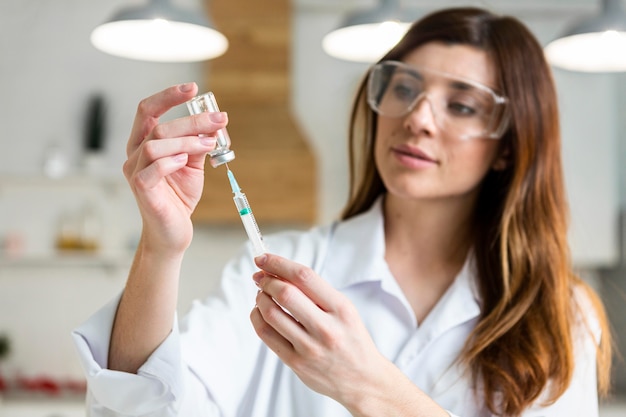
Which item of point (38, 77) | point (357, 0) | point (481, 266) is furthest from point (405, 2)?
point (481, 266)

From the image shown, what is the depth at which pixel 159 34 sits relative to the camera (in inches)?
82.8

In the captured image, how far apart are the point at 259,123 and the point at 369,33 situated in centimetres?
216

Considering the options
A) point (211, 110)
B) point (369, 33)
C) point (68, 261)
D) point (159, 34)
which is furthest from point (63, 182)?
point (211, 110)

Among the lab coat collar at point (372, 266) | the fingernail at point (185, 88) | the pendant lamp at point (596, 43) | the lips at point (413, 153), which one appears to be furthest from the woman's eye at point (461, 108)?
the fingernail at point (185, 88)

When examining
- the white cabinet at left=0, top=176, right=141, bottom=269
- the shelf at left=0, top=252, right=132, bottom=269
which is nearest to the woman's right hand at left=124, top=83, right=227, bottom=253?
the shelf at left=0, top=252, right=132, bottom=269

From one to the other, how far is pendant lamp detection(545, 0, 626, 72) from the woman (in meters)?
0.42

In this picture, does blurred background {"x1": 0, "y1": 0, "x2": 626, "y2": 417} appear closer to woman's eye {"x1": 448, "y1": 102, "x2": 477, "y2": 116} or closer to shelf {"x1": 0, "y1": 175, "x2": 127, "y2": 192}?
shelf {"x1": 0, "y1": 175, "x2": 127, "y2": 192}

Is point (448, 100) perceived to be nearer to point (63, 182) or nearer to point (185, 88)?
point (185, 88)

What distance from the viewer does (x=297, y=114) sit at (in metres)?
4.58

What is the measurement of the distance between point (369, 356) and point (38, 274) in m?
3.96

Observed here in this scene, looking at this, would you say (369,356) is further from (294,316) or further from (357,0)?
(357,0)

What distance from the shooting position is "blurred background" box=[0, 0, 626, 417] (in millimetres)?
4336

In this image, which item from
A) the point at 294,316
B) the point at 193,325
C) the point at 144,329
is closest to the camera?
the point at 294,316

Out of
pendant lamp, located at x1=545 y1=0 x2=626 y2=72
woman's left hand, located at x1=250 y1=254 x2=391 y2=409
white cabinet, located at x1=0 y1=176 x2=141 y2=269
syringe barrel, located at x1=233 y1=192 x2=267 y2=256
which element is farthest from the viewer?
white cabinet, located at x1=0 y1=176 x2=141 y2=269
